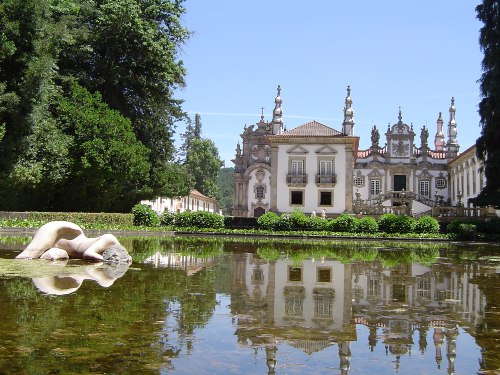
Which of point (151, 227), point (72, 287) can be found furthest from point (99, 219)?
point (72, 287)

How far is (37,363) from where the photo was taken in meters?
3.68

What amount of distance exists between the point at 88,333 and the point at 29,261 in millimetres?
6086

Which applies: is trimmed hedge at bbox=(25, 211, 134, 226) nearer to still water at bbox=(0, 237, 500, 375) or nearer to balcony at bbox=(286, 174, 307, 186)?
still water at bbox=(0, 237, 500, 375)

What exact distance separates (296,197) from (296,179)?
1494 mm

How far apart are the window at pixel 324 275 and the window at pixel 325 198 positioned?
30.5 meters

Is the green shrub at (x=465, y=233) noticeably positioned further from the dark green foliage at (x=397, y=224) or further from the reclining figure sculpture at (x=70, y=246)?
the reclining figure sculpture at (x=70, y=246)

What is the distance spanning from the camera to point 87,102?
Result: 91.6ft

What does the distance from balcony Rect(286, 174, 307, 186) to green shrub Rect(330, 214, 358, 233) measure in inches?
455

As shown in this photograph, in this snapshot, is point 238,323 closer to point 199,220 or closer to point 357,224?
point 357,224

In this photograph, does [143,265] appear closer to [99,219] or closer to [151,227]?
[99,219]

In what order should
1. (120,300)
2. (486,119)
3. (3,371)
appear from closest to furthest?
(3,371), (120,300), (486,119)

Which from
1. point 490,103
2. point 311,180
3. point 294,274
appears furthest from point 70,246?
point 311,180

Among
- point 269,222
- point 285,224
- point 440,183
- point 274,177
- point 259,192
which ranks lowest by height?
point 285,224

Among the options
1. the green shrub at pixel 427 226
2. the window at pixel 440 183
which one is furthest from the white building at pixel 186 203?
the green shrub at pixel 427 226
